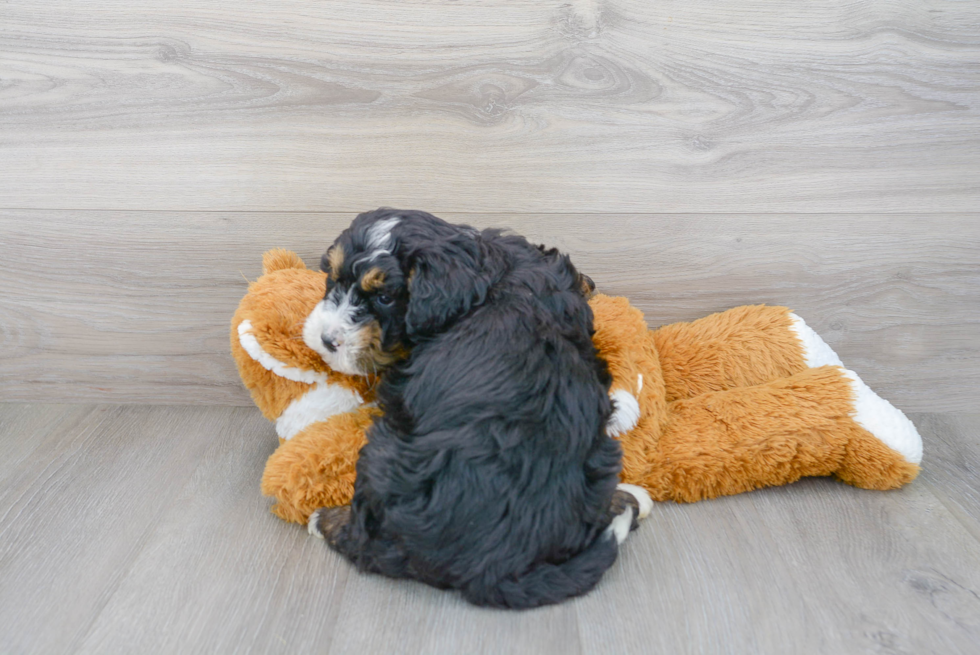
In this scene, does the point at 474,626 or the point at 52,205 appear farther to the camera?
the point at 52,205

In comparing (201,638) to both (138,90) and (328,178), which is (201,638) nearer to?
(328,178)

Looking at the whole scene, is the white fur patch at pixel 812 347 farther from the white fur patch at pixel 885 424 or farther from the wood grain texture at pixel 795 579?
the wood grain texture at pixel 795 579

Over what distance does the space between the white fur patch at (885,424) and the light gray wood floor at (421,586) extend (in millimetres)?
118

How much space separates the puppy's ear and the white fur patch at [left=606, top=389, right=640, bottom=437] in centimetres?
39

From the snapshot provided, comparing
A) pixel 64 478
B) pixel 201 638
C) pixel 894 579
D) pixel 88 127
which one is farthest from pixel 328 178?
pixel 894 579

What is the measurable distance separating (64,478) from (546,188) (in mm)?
1303

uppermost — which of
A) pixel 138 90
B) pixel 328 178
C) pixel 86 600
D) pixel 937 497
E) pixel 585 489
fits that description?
pixel 138 90

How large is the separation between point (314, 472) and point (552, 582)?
50 cm

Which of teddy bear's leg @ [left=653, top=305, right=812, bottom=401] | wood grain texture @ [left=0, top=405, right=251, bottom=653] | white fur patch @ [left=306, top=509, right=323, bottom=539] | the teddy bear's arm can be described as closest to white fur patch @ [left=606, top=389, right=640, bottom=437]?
the teddy bear's arm

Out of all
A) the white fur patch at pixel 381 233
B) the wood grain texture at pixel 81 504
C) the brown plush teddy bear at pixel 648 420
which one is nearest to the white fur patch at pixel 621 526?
the brown plush teddy bear at pixel 648 420

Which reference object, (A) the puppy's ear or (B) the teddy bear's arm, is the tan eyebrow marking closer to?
(A) the puppy's ear

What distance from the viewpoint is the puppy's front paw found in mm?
1278

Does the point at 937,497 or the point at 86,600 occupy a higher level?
the point at 937,497

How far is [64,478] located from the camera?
1.53m
